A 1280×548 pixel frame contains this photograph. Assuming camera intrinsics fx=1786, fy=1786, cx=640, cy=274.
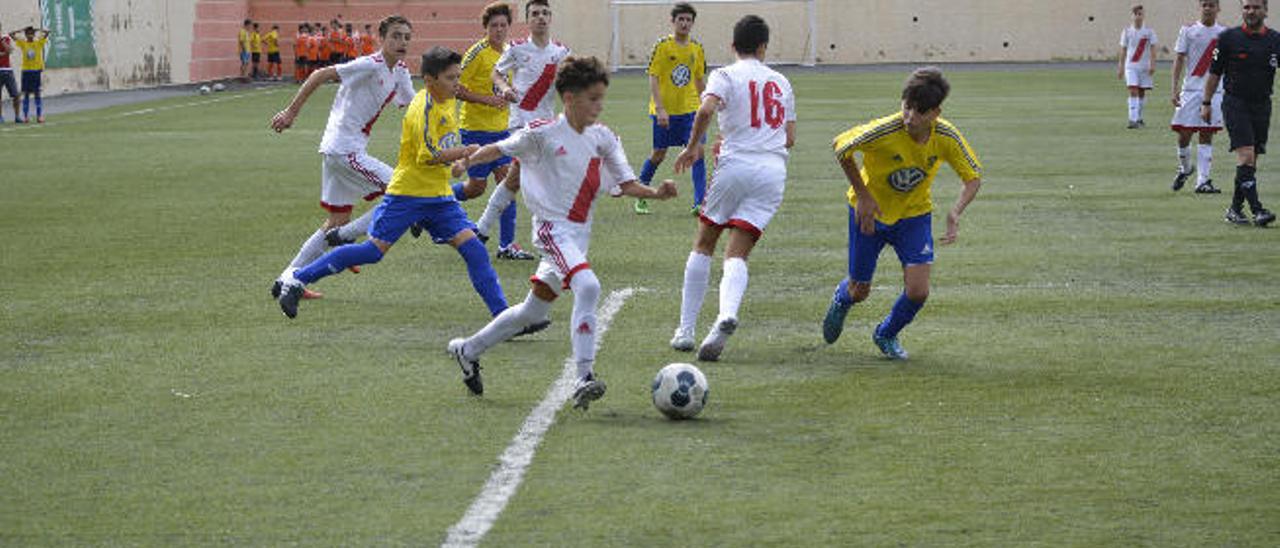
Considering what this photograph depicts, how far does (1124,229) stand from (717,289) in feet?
16.5

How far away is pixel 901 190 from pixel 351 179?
485cm

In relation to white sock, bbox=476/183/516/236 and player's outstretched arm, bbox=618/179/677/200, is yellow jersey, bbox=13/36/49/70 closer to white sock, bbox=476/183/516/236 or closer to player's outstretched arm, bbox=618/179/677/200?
white sock, bbox=476/183/516/236

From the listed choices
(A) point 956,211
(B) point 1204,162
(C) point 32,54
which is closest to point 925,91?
(A) point 956,211

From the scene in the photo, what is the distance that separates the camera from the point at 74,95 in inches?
1806

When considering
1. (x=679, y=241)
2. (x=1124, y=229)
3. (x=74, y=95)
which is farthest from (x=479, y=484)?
(x=74, y=95)

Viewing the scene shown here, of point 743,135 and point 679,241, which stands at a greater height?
point 743,135

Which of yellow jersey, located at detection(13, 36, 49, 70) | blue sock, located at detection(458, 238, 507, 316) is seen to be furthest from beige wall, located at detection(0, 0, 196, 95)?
blue sock, located at detection(458, 238, 507, 316)

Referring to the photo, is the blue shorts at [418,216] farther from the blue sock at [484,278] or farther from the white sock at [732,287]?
the white sock at [732,287]

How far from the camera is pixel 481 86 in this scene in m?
15.5

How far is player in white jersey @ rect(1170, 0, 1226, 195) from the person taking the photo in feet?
63.0

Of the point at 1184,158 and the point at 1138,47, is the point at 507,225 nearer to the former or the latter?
the point at 1184,158

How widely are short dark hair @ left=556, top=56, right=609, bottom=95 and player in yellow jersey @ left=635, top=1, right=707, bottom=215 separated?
8731 mm

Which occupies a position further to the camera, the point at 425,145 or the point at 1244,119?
the point at 1244,119

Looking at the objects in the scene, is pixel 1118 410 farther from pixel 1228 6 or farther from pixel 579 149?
pixel 1228 6
